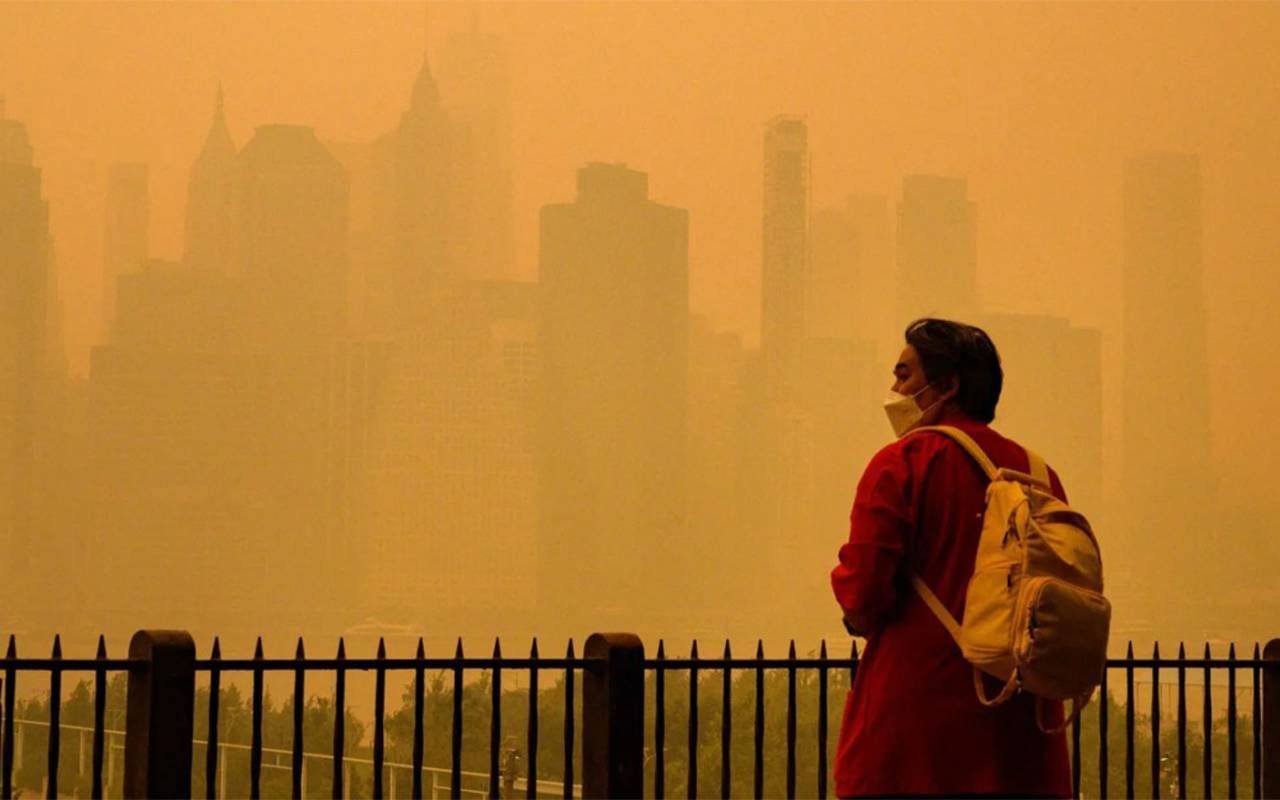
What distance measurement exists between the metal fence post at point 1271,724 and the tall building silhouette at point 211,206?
144 feet

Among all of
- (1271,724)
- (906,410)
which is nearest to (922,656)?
(906,410)

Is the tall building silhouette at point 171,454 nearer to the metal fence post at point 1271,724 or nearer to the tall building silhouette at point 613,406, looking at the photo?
the tall building silhouette at point 613,406

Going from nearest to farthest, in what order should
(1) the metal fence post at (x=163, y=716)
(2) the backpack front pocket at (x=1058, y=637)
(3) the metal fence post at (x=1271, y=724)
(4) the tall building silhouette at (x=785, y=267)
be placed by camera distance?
1. (2) the backpack front pocket at (x=1058, y=637)
2. (1) the metal fence post at (x=163, y=716)
3. (3) the metal fence post at (x=1271, y=724)
4. (4) the tall building silhouette at (x=785, y=267)

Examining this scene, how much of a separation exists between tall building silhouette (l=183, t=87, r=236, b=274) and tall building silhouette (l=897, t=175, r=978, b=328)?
57.4 ft

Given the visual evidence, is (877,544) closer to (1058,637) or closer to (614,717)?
(1058,637)

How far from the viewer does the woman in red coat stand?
4043mm

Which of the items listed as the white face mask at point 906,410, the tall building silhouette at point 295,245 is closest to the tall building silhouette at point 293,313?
the tall building silhouette at point 295,245

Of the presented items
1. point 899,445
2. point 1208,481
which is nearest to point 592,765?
point 899,445

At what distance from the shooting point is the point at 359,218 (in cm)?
5231

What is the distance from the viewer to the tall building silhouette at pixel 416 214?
51.2m

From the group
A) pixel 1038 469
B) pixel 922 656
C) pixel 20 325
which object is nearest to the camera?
pixel 922 656

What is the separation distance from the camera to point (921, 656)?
408 cm

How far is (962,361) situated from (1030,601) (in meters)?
0.61

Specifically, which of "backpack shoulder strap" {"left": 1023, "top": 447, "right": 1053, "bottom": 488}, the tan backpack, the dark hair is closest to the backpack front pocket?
the tan backpack
